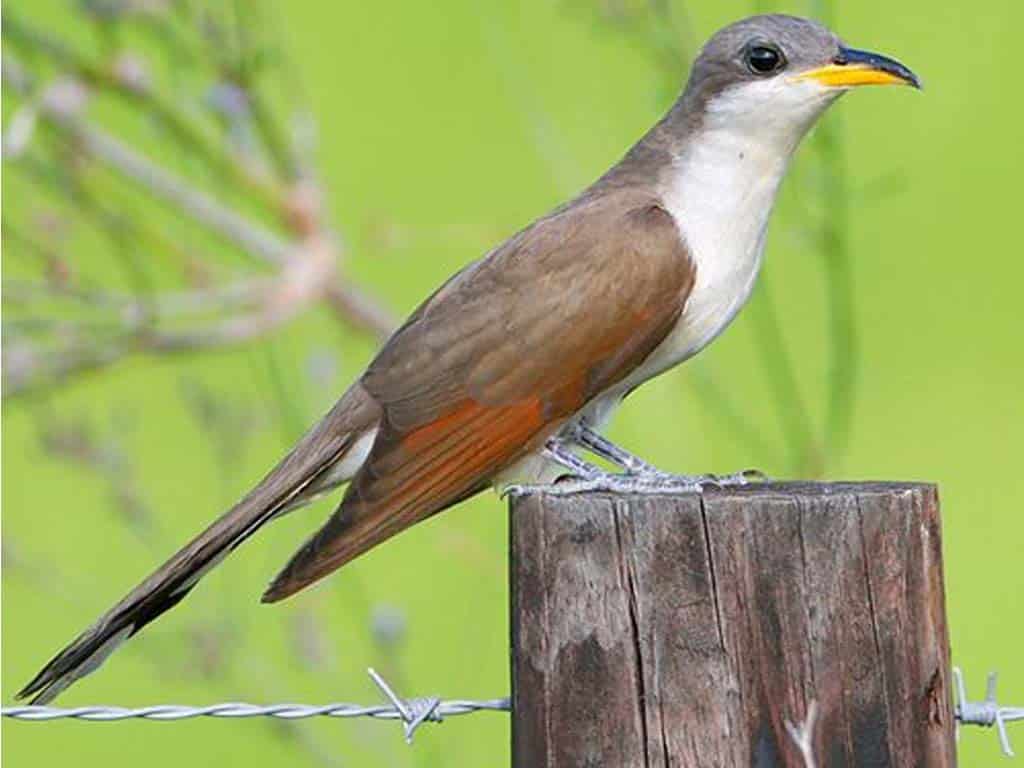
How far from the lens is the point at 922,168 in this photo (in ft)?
41.7

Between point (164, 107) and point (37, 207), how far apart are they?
1.63 ft

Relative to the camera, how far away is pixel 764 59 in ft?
19.3

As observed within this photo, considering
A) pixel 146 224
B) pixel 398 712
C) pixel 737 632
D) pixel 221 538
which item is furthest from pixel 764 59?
pixel 146 224

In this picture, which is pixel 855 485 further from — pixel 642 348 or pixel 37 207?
pixel 37 207

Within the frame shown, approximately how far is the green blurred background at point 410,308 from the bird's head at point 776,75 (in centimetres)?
63

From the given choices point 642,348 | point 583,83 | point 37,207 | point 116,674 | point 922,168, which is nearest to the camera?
point 642,348

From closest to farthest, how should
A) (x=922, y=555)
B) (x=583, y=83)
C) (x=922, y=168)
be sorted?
1. (x=922, y=555)
2. (x=583, y=83)
3. (x=922, y=168)

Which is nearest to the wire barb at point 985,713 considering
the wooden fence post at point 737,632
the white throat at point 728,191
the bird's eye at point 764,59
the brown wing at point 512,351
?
the wooden fence post at point 737,632

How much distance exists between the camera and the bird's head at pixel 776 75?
5734mm

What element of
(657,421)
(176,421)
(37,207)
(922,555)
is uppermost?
A: (176,421)

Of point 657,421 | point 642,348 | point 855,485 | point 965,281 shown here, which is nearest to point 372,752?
point 657,421

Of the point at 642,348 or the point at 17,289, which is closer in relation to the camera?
the point at 642,348

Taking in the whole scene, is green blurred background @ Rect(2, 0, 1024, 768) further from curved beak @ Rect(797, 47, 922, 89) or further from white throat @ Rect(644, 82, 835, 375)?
curved beak @ Rect(797, 47, 922, 89)

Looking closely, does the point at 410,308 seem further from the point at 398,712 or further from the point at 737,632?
the point at 737,632
